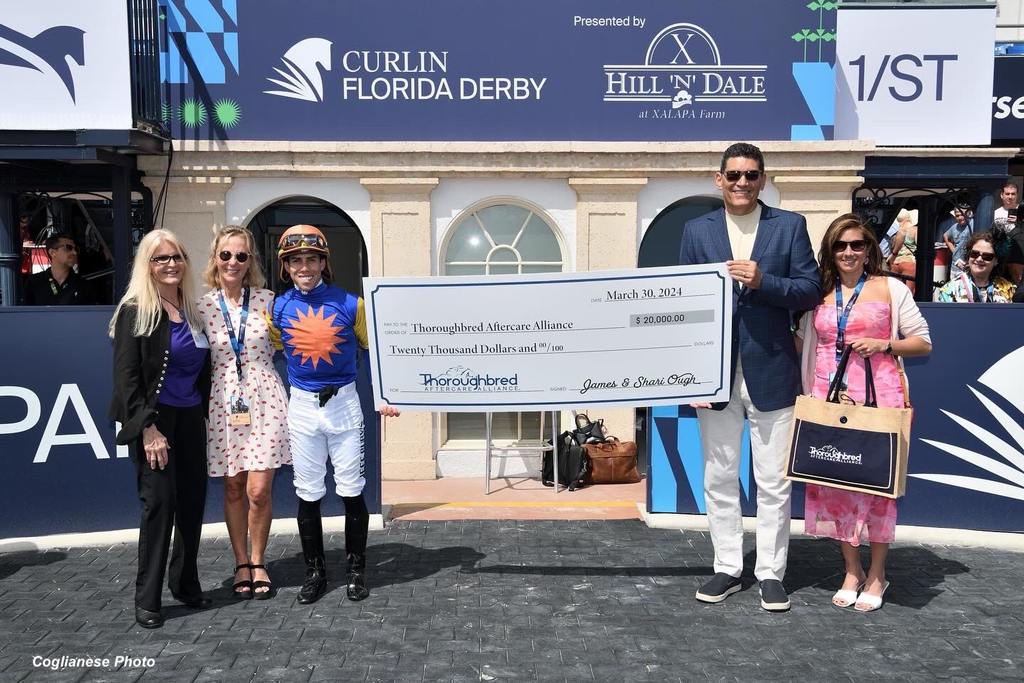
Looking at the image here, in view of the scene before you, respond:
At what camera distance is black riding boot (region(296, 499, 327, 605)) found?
5.03 metres

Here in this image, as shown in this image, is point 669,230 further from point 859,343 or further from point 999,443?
point 859,343

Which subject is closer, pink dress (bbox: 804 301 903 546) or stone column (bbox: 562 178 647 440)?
pink dress (bbox: 804 301 903 546)

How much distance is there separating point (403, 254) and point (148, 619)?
4.87 meters

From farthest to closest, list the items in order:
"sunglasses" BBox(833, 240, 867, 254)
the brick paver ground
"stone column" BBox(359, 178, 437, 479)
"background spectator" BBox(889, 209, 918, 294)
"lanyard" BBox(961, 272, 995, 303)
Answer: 1. "background spectator" BBox(889, 209, 918, 294)
2. "stone column" BBox(359, 178, 437, 479)
3. "lanyard" BBox(961, 272, 995, 303)
4. "sunglasses" BBox(833, 240, 867, 254)
5. the brick paver ground

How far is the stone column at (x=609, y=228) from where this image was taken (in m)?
8.83

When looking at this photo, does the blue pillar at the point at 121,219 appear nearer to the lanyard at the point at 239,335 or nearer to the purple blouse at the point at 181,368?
the lanyard at the point at 239,335

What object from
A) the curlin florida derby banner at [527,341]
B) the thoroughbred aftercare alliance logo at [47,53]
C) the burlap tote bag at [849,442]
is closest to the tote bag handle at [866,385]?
the burlap tote bag at [849,442]

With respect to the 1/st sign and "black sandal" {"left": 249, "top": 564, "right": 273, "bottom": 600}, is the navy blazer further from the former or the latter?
the 1/st sign

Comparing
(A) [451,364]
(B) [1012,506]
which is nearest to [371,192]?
(A) [451,364]

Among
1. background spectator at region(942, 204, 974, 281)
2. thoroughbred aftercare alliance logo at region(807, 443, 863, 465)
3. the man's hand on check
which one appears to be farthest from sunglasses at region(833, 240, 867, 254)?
background spectator at region(942, 204, 974, 281)

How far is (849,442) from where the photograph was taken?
4.75 meters

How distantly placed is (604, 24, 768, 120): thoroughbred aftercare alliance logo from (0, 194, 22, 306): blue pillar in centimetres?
590

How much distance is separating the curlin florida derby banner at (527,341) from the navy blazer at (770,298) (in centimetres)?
30

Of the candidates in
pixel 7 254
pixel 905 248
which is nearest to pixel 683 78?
pixel 905 248
